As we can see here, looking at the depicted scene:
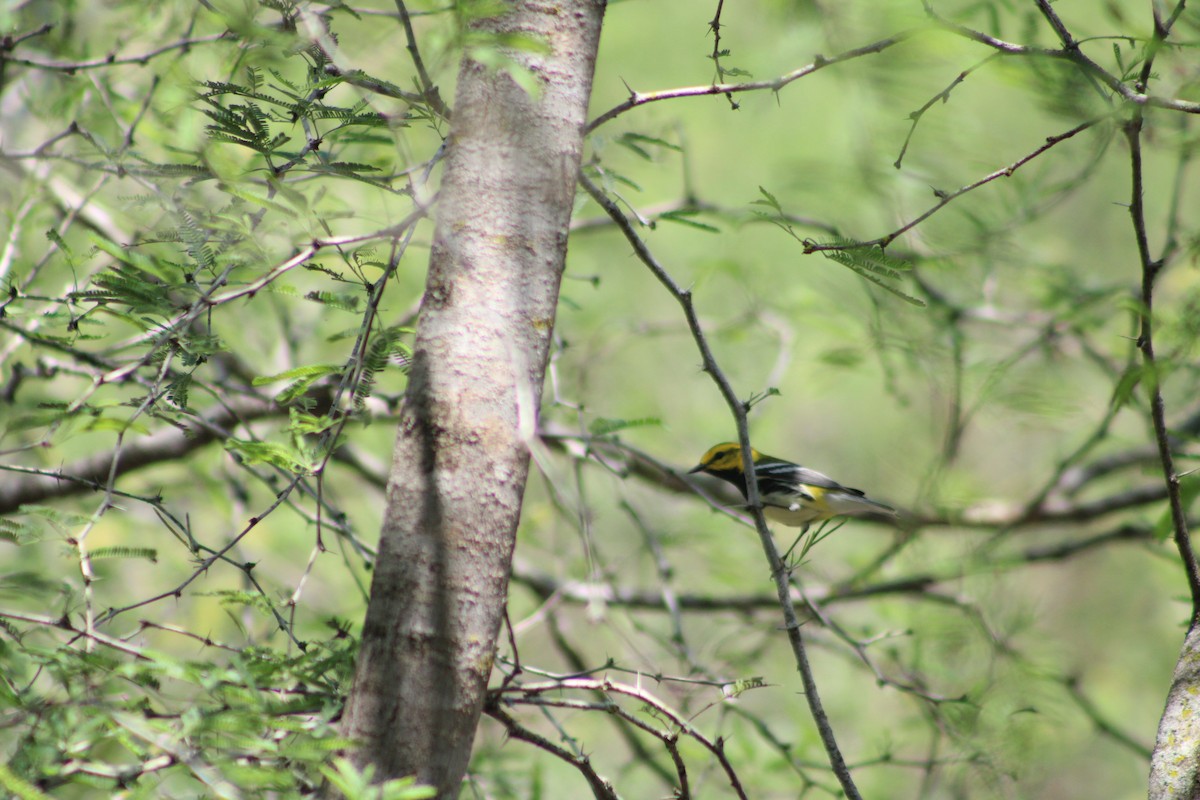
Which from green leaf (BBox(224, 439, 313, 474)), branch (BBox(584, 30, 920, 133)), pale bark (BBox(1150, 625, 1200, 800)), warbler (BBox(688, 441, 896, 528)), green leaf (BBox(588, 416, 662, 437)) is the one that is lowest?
pale bark (BBox(1150, 625, 1200, 800))

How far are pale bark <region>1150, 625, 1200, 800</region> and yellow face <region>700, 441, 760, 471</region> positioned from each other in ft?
9.85

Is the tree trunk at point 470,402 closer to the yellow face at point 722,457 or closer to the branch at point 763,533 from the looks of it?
the branch at point 763,533

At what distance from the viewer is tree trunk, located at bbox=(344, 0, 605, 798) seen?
169 cm

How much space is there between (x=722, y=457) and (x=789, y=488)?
1.71ft

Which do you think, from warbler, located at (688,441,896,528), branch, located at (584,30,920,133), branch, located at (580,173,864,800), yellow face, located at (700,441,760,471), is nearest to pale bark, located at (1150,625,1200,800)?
branch, located at (580,173,864,800)

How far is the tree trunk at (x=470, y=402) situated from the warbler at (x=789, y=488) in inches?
125

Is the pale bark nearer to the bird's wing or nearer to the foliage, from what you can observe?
the foliage

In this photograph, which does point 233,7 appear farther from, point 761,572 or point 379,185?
point 761,572

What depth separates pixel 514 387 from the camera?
184 cm

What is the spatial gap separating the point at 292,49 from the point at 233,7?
0.43 feet

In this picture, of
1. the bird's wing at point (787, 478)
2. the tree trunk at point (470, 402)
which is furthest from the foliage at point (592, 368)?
the bird's wing at point (787, 478)

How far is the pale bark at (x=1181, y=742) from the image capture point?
1.91m

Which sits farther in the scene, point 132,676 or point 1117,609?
point 1117,609

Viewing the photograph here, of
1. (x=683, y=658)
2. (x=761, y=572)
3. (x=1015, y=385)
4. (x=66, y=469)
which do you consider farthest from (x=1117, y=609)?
(x=66, y=469)
